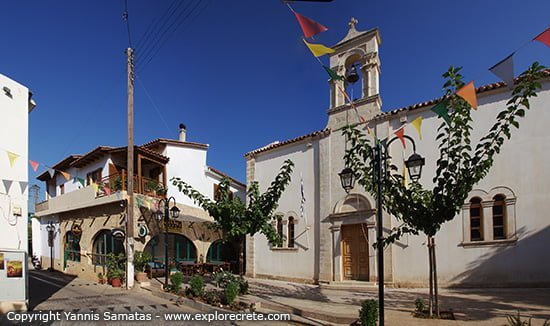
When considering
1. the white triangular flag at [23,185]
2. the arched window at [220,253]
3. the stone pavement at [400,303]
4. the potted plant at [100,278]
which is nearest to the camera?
the stone pavement at [400,303]

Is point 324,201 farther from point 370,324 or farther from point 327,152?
point 370,324

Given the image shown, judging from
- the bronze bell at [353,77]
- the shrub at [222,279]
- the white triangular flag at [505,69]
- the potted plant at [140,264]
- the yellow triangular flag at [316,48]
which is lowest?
the potted plant at [140,264]

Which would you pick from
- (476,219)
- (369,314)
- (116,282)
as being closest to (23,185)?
(116,282)

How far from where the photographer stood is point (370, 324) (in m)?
6.21

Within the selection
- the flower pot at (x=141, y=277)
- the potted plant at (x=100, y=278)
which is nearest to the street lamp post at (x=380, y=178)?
the flower pot at (x=141, y=277)

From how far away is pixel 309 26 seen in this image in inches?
254

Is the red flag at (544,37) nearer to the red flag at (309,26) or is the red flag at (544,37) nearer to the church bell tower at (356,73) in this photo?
the red flag at (309,26)

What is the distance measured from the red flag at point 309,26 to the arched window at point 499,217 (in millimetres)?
8330

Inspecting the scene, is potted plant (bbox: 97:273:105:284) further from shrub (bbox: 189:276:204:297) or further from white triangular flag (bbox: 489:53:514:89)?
white triangular flag (bbox: 489:53:514:89)

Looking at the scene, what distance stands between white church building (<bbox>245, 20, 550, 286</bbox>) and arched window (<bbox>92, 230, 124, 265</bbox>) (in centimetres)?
590

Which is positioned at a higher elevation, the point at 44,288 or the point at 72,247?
the point at 72,247

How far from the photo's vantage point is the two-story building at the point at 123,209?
1519 centimetres

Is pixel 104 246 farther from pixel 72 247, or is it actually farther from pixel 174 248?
pixel 72 247

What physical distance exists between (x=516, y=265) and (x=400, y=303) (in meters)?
3.99
